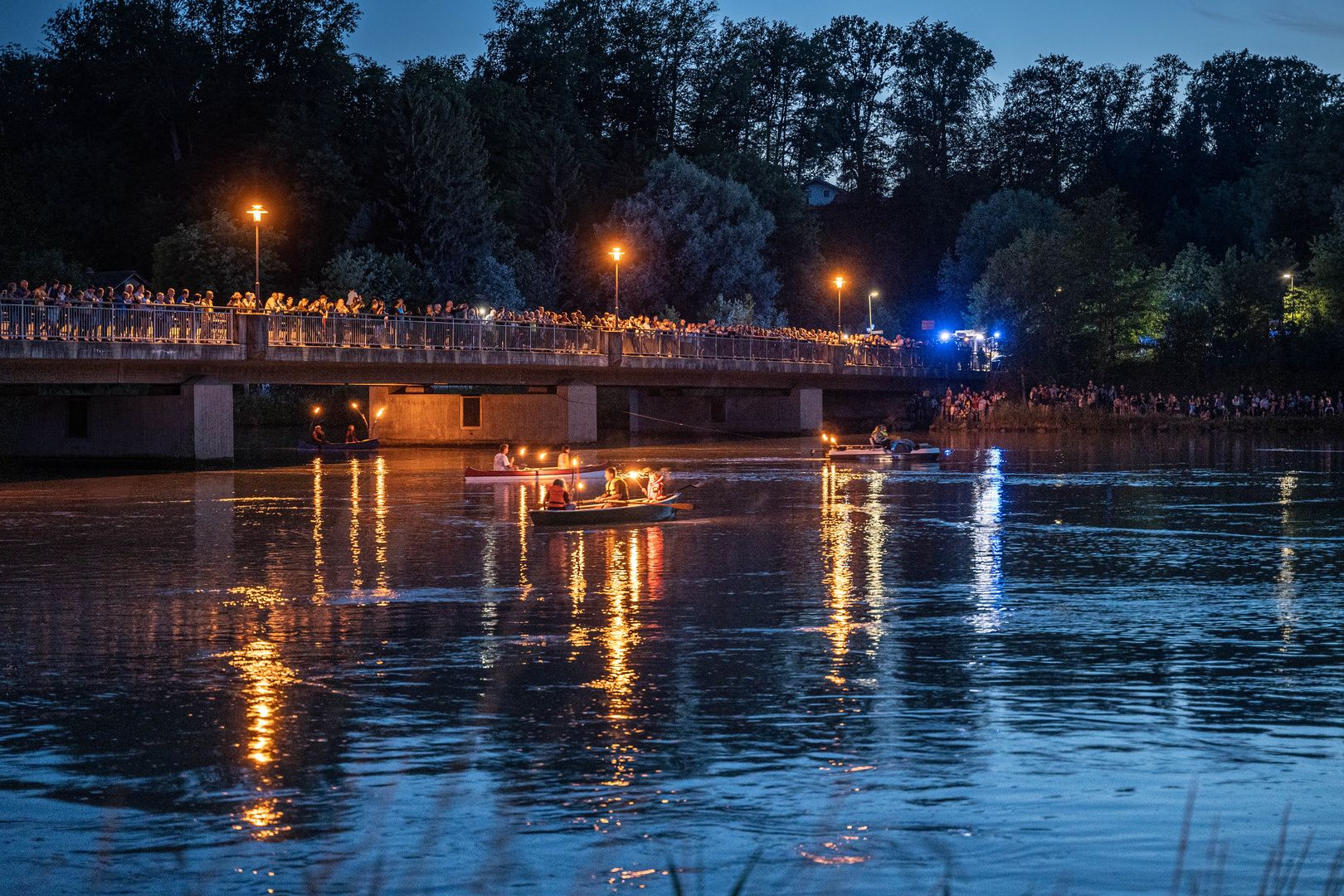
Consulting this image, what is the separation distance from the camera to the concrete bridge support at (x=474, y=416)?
262ft

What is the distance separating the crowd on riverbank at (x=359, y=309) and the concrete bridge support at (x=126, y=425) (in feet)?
12.8

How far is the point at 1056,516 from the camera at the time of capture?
3766 cm

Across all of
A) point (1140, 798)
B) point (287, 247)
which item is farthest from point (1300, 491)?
point (287, 247)

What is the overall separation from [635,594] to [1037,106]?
136998mm

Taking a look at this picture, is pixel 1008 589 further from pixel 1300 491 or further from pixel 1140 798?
pixel 1300 491

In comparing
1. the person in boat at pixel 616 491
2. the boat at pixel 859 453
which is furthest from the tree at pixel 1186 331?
the person in boat at pixel 616 491

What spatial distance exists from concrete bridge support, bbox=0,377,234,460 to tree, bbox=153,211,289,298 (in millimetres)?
29834

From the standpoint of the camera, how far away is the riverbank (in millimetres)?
87250

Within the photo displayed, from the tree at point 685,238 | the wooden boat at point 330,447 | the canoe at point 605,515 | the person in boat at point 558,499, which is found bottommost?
the canoe at point 605,515

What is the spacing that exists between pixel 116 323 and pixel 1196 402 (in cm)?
6284

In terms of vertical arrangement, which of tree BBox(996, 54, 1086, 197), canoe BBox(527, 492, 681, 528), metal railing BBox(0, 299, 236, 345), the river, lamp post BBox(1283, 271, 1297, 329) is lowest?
the river

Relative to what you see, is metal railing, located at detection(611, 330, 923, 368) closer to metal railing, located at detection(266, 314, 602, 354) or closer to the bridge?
the bridge

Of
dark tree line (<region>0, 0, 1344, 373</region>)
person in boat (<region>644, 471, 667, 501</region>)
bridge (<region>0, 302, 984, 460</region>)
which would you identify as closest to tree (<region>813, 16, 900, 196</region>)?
dark tree line (<region>0, 0, 1344, 373</region>)

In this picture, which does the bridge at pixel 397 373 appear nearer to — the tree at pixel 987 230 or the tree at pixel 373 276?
the tree at pixel 373 276
